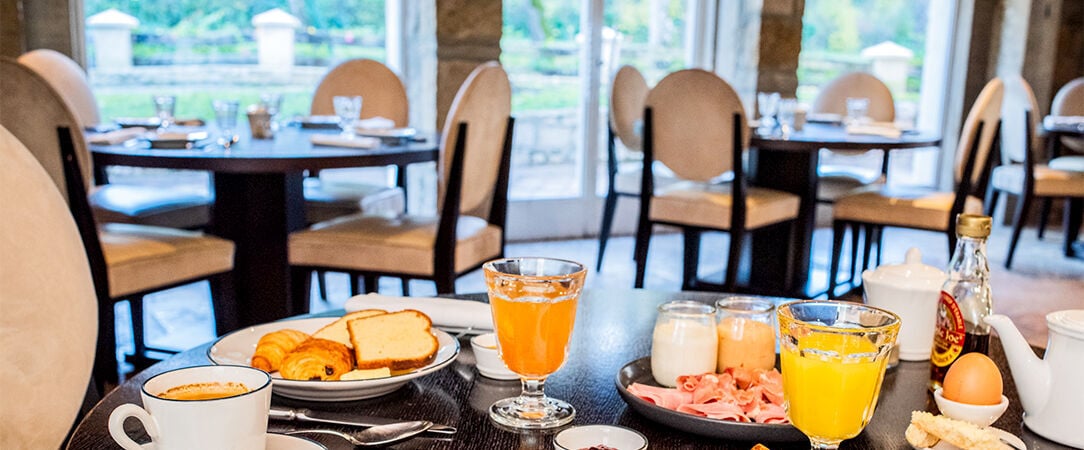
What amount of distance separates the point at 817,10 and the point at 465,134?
3.71 m

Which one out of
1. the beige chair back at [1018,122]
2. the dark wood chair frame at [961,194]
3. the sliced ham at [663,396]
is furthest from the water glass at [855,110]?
the sliced ham at [663,396]

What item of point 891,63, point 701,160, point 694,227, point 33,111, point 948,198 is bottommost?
point 694,227

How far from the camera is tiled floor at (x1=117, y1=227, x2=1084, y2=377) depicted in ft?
10.4

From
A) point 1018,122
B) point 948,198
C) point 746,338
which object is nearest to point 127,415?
point 746,338

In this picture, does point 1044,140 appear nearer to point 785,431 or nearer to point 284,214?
point 284,214

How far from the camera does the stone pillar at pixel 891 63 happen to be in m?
5.65

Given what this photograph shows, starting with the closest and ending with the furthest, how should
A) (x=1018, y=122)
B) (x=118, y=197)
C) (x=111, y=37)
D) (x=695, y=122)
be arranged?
1. (x=118, y=197)
2. (x=695, y=122)
3. (x=111, y=37)
4. (x=1018, y=122)

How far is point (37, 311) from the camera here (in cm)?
84

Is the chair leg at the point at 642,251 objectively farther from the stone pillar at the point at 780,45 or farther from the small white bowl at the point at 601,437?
the small white bowl at the point at 601,437

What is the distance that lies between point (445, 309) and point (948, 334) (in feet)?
1.72

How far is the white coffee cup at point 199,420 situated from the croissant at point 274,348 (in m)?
0.21

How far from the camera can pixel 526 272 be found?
847 millimetres

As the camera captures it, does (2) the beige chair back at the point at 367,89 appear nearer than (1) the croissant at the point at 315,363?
No

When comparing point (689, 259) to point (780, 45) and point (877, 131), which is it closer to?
point (877, 131)
